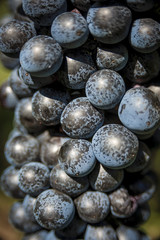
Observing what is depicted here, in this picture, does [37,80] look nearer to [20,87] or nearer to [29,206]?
[20,87]

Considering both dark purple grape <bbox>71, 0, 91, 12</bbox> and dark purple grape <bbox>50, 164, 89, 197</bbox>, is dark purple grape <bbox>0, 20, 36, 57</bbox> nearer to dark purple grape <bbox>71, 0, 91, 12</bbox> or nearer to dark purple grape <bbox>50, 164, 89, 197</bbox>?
dark purple grape <bbox>71, 0, 91, 12</bbox>

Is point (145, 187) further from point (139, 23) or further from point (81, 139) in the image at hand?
point (139, 23)

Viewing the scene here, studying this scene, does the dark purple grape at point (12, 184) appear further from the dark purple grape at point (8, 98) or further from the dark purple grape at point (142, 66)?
the dark purple grape at point (142, 66)

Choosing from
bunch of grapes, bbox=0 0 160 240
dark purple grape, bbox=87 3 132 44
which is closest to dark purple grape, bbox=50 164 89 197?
bunch of grapes, bbox=0 0 160 240

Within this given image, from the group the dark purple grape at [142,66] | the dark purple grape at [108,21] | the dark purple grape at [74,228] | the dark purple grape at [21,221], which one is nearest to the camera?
the dark purple grape at [108,21]

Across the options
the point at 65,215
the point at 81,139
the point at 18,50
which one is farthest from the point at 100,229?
the point at 18,50

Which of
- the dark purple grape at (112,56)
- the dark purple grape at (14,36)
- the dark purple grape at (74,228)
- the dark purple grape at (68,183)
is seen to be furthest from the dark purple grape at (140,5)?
the dark purple grape at (74,228)

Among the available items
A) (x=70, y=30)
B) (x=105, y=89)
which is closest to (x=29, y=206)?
(x=105, y=89)
